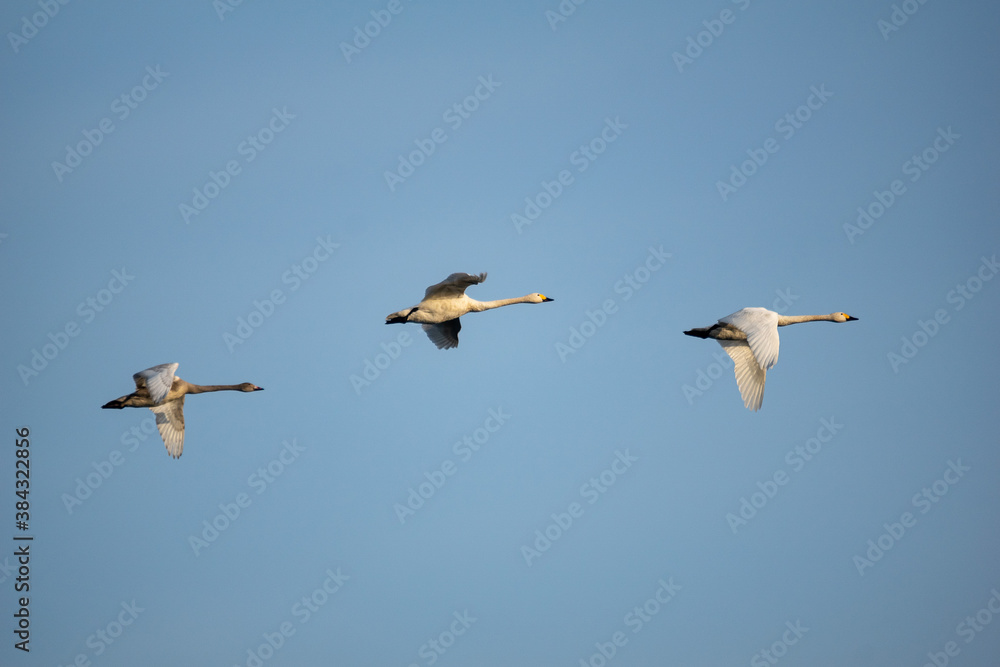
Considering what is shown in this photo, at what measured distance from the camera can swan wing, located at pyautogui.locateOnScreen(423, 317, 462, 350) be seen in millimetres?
37906

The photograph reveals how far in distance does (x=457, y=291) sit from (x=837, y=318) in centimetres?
1212

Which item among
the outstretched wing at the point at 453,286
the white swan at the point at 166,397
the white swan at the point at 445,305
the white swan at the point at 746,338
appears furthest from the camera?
the white swan at the point at 445,305

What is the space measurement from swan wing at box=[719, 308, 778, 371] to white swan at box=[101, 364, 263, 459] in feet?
44.6

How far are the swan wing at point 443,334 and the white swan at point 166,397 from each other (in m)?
5.32

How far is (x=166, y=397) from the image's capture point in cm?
3559

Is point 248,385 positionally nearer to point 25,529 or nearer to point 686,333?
point 25,529

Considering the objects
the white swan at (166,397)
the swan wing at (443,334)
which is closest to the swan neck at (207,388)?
the white swan at (166,397)

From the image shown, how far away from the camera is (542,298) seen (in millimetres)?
37156

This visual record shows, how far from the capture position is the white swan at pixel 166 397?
102 feet

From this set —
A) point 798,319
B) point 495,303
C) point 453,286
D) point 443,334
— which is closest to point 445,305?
point 453,286

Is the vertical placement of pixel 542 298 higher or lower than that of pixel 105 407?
higher

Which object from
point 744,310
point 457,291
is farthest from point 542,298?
point 744,310

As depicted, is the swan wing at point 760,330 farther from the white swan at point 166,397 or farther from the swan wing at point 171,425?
the swan wing at point 171,425

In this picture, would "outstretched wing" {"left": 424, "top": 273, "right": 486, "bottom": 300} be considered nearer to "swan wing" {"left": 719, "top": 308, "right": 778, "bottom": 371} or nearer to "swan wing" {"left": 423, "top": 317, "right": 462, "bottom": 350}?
"swan wing" {"left": 423, "top": 317, "right": 462, "bottom": 350}
